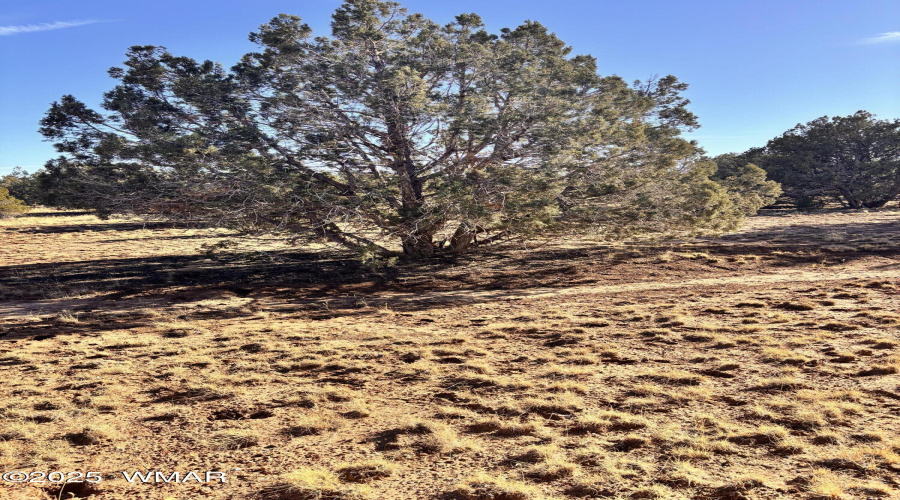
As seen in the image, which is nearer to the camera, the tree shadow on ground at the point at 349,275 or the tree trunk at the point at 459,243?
the tree shadow on ground at the point at 349,275

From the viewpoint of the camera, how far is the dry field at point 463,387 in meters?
3.85

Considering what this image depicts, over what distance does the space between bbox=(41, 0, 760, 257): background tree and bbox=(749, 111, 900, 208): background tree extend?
1305 inches

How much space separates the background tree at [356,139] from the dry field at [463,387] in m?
2.24

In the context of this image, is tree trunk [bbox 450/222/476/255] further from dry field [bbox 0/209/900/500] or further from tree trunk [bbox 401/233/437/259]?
dry field [bbox 0/209/900/500]

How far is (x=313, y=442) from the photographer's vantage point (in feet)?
14.8

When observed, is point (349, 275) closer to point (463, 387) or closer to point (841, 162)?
point (463, 387)

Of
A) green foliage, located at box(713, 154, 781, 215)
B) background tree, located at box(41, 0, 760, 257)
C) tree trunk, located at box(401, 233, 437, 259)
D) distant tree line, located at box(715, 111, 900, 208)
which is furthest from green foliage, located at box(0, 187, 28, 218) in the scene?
distant tree line, located at box(715, 111, 900, 208)

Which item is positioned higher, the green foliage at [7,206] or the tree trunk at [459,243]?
the green foliage at [7,206]

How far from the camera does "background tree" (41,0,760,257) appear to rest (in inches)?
489

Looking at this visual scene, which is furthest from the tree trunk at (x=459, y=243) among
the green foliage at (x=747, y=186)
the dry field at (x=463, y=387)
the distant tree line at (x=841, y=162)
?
the distant tree line at (x=841, y=162)

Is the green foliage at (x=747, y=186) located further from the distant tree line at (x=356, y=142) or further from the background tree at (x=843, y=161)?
the distant tree line at (x=356, y=142)

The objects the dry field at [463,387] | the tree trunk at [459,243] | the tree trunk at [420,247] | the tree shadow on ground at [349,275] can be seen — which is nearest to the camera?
the dry field at [463,387]

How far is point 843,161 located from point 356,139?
4264 centimetres

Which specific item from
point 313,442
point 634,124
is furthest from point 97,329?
point 634,124
